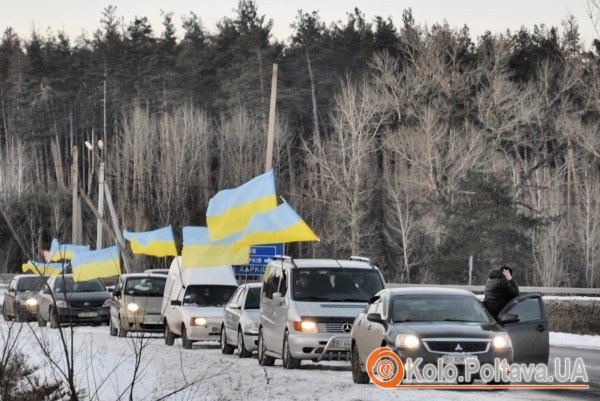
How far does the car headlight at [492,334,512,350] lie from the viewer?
1692 centimetres

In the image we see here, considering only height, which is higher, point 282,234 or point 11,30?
point 11,30

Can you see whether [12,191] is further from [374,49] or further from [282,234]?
[282,234]

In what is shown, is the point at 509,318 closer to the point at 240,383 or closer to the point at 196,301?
the point at 240,383

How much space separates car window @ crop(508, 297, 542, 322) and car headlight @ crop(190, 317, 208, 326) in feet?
37.1

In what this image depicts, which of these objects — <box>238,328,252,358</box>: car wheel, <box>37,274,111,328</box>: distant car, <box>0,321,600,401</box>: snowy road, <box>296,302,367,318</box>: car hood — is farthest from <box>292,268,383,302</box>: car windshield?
<box>37,274,111,328</box>: distant car

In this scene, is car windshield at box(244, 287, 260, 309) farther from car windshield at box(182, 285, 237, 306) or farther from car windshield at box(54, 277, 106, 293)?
car windshield at box(54, 277, 106, 293)

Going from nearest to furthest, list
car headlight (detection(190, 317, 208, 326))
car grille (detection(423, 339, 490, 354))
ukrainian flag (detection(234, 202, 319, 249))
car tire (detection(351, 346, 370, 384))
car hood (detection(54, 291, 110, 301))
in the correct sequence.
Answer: car grille (detection(423, 339, 490, 354)) < car tire (detection(351, 346, 370, 384)) < ukrainian flag (detection(234, 202, 319, 249)) < car headlight (detection(190, 317, 208, 326)) < car hood (detection(54, 291, 110, 301))

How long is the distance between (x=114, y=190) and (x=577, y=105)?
36.9 metres

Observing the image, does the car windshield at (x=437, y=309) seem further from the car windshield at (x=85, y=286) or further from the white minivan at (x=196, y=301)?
the car windshield at (x=85, y=286)

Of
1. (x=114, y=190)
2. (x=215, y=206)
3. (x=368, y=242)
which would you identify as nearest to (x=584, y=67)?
(x=368, y=242)

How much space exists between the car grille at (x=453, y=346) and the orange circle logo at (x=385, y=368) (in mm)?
446

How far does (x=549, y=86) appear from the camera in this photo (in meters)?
91.3

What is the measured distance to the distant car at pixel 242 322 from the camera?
25.2 metres

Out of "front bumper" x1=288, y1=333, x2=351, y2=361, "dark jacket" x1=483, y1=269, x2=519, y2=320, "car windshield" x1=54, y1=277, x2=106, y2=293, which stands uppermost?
"dark jacket" x1=483, y1=269, x2=519, y2=320
